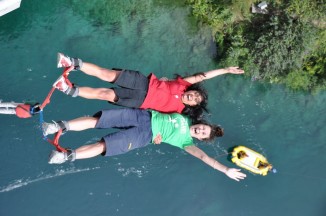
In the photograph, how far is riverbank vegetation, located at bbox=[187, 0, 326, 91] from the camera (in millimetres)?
4891

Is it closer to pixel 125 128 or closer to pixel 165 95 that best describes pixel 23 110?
pixel 125 128

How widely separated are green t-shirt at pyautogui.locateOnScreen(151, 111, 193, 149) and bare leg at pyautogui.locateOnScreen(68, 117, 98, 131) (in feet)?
1.74

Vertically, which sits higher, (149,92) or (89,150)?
(149,92)

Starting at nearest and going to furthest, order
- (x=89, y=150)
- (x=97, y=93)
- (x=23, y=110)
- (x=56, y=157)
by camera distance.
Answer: (x=56, y=157), (x=23, y=110), (x=89, y=150), (x=97, y=93)

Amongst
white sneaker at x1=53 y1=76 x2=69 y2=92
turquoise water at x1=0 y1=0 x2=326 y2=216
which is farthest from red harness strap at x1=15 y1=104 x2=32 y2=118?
turquoise water at x1=0 y1=0 x2=326 y2=216

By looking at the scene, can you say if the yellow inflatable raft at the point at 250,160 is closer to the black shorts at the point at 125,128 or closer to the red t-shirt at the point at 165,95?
the red t-shirt at the point at 165,95

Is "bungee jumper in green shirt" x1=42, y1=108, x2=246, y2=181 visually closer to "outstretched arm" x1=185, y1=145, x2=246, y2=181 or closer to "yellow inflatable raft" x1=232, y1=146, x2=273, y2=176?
"outstretched arm" x1=185, y1=145, x2=246, y2=181

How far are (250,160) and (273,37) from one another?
1.46 metres

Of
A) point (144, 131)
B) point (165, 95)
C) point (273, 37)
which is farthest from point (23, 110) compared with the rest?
point (273, 37)

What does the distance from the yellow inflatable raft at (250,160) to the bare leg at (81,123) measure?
2066 millimetres

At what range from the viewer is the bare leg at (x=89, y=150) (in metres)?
3.38

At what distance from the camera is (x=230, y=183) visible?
4.99 meters

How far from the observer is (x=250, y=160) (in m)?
4.97

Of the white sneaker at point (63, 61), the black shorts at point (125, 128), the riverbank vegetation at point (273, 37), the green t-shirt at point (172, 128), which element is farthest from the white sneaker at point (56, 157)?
the riverbank vegetation at point (273, 37)
